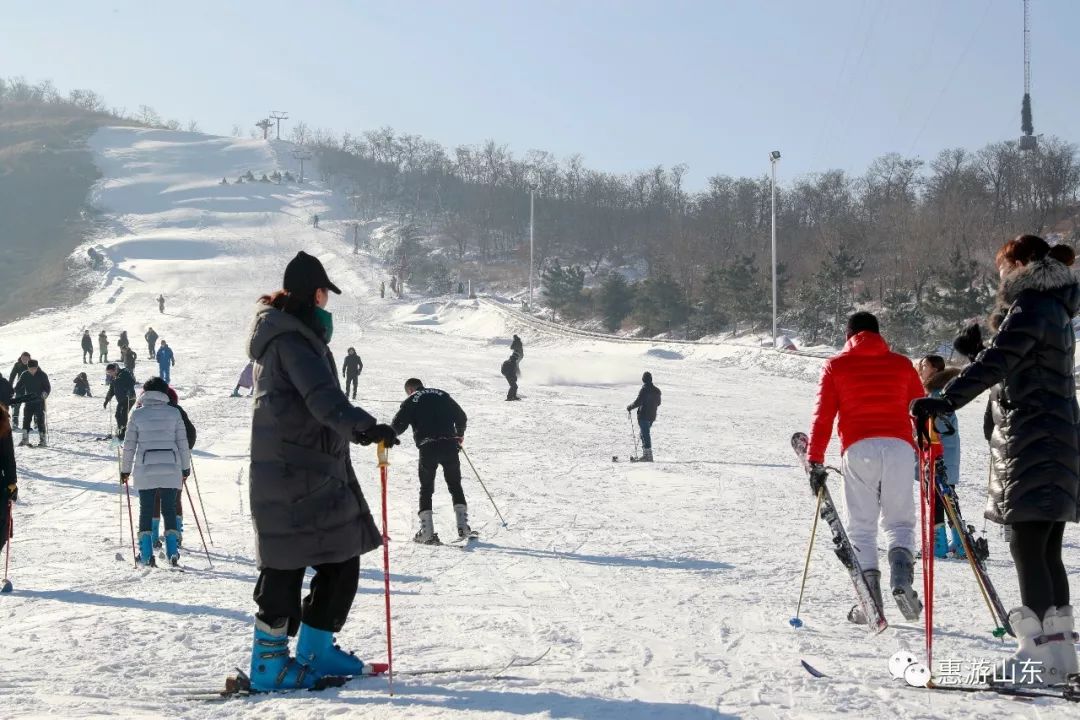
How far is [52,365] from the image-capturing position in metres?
35.4

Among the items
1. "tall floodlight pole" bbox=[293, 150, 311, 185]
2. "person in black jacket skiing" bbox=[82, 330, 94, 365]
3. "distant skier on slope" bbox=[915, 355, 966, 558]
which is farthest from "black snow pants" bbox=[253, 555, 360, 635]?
"tall floodlight pole" bbox=[293, 150, 311, 185]

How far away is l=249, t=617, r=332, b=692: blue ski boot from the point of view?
14.3 feet

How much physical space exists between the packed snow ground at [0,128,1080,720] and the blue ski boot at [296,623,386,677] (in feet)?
0.54

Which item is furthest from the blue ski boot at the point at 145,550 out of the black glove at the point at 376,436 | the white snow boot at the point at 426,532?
the black glove at the point at 376,436

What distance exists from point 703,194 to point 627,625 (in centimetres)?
9794

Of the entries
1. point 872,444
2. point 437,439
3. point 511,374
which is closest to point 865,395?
point 872,444

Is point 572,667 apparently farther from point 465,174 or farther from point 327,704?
point 465,174

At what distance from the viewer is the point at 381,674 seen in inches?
181

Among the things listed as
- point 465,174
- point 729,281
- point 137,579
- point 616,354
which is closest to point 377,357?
point 616,354

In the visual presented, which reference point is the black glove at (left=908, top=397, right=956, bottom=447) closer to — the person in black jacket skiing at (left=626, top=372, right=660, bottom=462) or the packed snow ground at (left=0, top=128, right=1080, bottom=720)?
the packed snow ground at (left=0, top=128, right=1080, bottom=720)

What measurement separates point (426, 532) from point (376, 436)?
18.5 ft

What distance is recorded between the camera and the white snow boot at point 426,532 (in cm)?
928

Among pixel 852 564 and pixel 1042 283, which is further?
pixel 852 564

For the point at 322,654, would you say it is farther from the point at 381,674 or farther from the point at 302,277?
the point at 302,277
